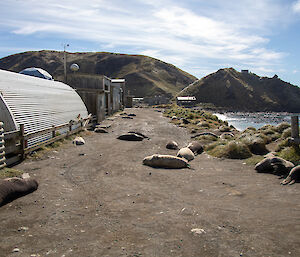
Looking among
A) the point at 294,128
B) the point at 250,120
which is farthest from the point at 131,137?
the point at 250,120

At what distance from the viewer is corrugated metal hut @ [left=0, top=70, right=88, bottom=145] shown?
40.8 feet

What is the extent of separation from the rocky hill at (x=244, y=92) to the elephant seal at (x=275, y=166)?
122291 mm

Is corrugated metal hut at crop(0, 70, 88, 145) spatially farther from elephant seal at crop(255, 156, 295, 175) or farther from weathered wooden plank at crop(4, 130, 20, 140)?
elephant seal at crop(255, 156, 295, 175)

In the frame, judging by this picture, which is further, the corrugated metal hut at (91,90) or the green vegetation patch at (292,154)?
the corrugated metal hut at (91,90)

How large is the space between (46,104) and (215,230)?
14.7 metres

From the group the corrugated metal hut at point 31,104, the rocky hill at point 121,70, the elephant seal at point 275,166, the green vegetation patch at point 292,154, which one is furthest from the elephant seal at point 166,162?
the rocky hill at point 121,70

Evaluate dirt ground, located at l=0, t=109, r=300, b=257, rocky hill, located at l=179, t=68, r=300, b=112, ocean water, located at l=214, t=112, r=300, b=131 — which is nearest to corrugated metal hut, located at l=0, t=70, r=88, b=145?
dirt ground, located at l=0, t=109, r=300, b=257

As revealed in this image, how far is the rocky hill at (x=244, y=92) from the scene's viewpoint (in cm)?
13512

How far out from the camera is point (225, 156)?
46.3 feet

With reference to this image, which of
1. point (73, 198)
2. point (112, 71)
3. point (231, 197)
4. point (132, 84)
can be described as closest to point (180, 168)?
point (231, 197)

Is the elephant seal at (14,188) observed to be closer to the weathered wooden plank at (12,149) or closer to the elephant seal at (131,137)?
the weathered wooden plank at (12,149)

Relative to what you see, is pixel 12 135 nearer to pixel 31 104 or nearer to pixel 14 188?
pixel 14 188

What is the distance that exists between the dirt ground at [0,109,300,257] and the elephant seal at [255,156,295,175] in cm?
57

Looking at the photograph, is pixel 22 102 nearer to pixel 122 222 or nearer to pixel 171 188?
pixel 171 188
